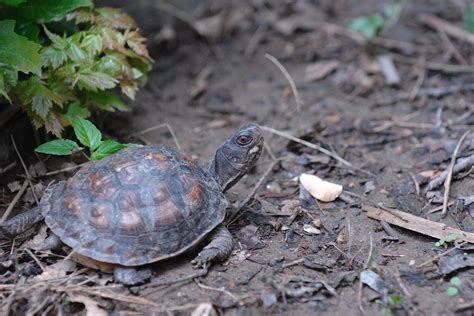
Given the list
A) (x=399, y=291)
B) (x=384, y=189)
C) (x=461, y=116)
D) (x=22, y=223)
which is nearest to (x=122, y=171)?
(x=22, y=223)

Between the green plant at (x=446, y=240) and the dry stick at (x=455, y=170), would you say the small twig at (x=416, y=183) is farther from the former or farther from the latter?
the green plant at (x=446, y=240)

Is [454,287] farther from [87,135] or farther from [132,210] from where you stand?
[87,135]

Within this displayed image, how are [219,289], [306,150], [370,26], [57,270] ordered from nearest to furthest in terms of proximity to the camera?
[219,289], [57,270], [306,150], [370,26]

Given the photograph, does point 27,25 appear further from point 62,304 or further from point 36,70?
point 62,304

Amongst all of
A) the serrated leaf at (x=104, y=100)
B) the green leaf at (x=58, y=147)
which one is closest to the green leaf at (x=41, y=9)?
the serrated leaf at (x=104, y=100)

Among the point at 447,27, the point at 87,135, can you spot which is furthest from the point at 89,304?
the point at 447,27

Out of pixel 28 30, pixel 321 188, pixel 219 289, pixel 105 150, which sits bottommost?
pixel 321 188

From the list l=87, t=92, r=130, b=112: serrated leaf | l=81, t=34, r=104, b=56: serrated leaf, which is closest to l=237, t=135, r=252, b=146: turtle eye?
l=87, t=92, r=130, b=112: serrated leaf

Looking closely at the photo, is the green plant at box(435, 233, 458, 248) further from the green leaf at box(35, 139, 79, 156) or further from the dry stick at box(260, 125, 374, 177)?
the green leaf at box(35, 139, 79, 156)
